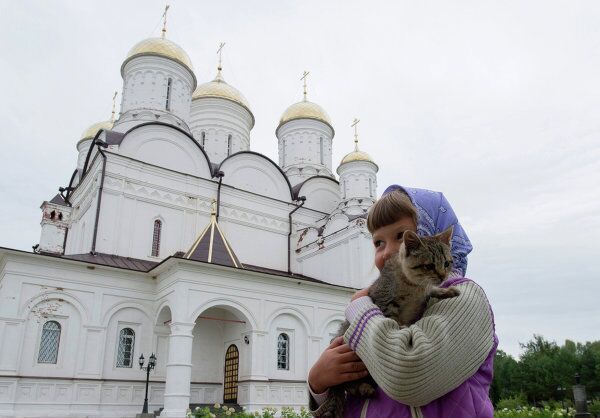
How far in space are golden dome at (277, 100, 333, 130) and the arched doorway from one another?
581 inches

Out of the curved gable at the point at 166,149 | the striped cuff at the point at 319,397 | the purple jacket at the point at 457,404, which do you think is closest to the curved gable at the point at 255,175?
the curved gable at the point at 166,149

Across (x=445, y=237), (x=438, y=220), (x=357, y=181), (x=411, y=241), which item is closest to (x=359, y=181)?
(x=357, y=181)

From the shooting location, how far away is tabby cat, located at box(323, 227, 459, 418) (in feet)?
5.38

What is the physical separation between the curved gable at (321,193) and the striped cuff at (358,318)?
854 inches

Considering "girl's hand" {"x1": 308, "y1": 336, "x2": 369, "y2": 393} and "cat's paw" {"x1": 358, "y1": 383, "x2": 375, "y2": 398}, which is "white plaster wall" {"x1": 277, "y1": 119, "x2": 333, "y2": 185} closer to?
"girl's hand" {"x1": 308, "y1": 336, "x2": 369, "y2": 393}

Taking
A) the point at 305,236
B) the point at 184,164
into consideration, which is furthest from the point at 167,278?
the point at 305,236

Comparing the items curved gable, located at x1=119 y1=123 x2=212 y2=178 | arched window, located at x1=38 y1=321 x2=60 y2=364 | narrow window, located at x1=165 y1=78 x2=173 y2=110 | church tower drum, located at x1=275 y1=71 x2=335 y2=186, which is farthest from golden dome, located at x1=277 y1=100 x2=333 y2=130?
arched window, located at x1=38 y1=321 x2=60 y2=364

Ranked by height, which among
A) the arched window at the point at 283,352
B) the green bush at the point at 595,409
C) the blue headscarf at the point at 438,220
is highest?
the arched window at the point at 283,352

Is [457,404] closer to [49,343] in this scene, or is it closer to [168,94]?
[49,343]

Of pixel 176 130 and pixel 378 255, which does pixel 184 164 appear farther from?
pixel 378 255

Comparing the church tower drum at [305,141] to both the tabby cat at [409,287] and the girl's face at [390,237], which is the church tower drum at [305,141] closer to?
the girl's face at [390,237]

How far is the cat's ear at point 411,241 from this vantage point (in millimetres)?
1679

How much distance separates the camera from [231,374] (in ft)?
50.5

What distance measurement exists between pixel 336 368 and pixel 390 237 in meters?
0.59
